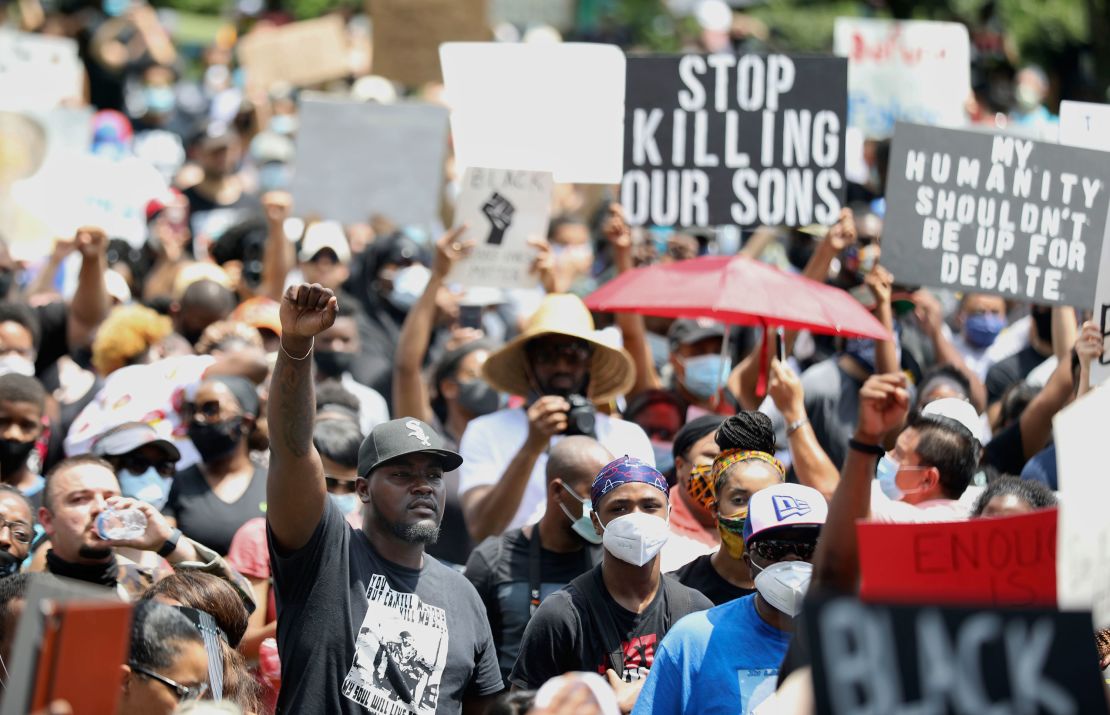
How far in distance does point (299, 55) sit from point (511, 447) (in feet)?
29.1

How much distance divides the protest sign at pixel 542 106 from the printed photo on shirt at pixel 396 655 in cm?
358

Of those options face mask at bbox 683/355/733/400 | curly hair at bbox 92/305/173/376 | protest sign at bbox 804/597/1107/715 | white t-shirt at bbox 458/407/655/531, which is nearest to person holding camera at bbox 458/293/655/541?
white t-shirt at bbox 458/407/655/531

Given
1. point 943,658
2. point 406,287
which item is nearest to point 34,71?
point 406,287

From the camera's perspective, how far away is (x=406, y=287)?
9359 mm

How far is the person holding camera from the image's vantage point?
595cm

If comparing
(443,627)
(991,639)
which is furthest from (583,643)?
(991,639)

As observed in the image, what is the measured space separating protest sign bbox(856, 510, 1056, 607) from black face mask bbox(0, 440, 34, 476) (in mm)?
3845

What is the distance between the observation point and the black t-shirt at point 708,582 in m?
5.13

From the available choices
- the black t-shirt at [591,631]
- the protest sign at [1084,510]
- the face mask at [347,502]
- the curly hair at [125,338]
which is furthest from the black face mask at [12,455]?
the protest sign at [1084,510]

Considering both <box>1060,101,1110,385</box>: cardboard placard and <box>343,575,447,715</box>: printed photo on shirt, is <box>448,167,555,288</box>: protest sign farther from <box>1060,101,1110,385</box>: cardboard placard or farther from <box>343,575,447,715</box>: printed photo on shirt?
<box>343,575,447,715</box>: printed photo on shirt

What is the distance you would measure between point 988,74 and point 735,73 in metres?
11.8

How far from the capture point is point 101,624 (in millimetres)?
2854

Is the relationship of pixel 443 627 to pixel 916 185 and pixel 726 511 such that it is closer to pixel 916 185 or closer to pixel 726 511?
pixel 726 511

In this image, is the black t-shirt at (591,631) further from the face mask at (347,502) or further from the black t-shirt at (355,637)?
the face mask at (347,502)
